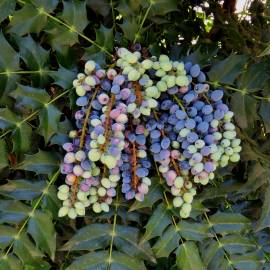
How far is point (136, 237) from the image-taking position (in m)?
0.88

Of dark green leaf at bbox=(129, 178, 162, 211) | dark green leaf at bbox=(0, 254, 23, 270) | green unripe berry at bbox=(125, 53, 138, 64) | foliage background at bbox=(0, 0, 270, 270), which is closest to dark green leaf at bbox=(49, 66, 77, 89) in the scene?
foliage background at bbox=(0, 0, 270, 270)

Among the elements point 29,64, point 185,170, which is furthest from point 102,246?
point 29,64

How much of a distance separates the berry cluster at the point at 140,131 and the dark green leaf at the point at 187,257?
0.40 ft

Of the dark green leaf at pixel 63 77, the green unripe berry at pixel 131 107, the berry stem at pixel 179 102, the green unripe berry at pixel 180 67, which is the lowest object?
the dark green leaf at pixel 63 77

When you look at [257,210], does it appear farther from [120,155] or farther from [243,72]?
[120,155]

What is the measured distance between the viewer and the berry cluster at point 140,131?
72cm

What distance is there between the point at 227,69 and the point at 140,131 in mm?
197

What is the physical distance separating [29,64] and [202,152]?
0.32m

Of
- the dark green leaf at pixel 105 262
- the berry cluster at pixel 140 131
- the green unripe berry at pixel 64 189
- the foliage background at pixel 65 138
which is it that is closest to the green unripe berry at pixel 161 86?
the berry cluster at pixel 140 131

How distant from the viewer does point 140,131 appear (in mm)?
744

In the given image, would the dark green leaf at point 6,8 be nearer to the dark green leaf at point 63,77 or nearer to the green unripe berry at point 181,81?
the dark green leaf at point 63,77

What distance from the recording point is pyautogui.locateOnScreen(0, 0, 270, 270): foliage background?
815 mm

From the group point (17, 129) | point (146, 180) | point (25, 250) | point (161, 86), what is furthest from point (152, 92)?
point (25, 250)

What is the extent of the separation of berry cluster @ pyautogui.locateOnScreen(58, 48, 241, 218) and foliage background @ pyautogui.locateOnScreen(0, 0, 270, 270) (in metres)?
0.06
